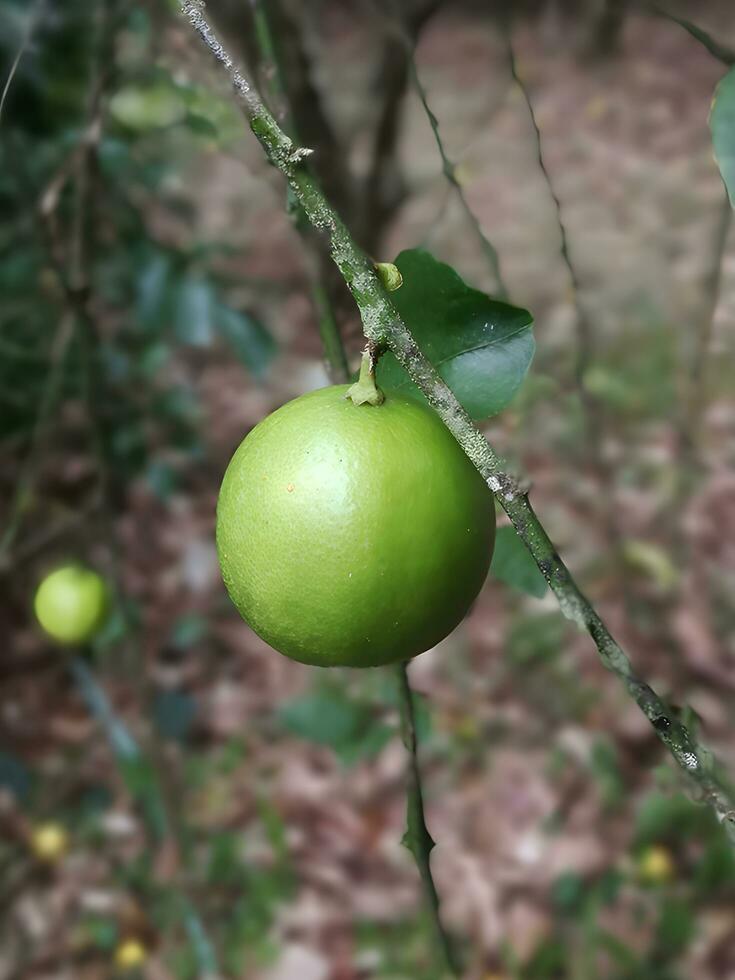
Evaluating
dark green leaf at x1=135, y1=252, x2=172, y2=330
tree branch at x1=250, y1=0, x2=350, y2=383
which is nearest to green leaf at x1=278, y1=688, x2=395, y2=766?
tree branch at x1=250, y1=0, x2=350, y2=383

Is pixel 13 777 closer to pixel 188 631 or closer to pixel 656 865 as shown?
pixel 188 631

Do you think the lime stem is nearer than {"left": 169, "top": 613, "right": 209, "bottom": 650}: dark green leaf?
Yes

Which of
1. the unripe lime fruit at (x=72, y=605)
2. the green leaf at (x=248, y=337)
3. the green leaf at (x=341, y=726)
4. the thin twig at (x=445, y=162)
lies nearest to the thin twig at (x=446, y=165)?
the thin twig at (x=445, y=162)

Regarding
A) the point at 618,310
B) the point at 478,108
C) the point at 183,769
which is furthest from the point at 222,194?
the point at 183,769

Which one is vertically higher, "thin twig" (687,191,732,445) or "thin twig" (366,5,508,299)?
"thin twig" (366,5,508,299)

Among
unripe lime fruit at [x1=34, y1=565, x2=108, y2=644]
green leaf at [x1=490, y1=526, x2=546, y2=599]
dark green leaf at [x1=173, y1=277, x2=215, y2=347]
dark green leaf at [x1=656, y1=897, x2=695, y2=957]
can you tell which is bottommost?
dark green leaf at [x1=656, y1=897, x2=695, y2=957]

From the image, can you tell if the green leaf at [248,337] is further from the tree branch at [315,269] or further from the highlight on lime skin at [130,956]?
the highlight on lime skin at [130,956]

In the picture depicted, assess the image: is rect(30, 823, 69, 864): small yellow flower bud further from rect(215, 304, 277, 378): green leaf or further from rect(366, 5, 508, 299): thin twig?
rect(366, 5, 508, 299): thin twig
